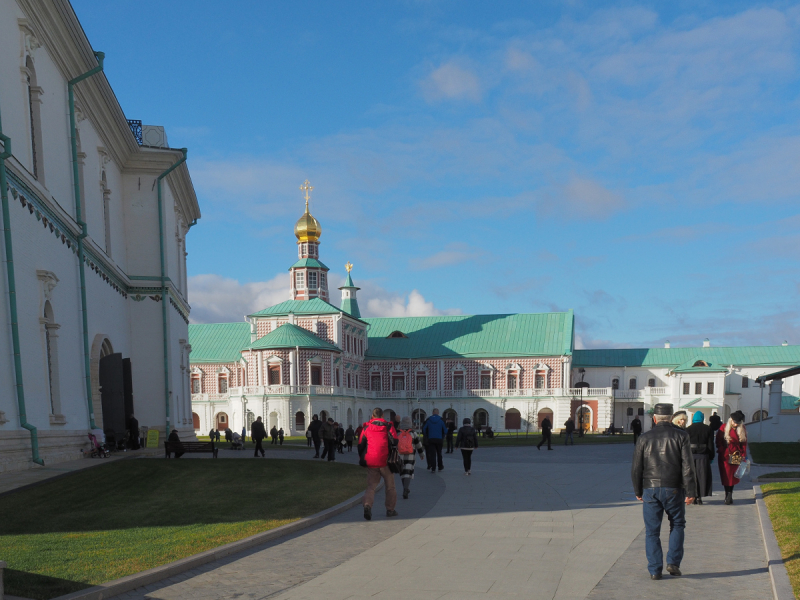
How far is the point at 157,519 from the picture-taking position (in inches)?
441

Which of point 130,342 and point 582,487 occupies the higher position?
point 130,342

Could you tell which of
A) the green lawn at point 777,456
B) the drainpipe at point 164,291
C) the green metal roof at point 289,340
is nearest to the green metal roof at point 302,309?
the green metal roof at point 289,340

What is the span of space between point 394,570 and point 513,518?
4.00 m

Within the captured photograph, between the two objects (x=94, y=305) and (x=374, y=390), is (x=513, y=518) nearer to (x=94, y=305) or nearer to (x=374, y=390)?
(x=94, y=305)

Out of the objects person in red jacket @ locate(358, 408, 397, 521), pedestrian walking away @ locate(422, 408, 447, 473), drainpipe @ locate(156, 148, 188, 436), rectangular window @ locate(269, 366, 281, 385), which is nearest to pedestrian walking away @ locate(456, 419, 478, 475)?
pedestrian walking away @ locate(422, 408, 447, 473)

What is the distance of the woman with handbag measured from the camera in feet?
44.1

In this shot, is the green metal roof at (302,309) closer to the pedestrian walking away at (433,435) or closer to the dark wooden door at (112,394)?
the dark wooden door at (112,394)

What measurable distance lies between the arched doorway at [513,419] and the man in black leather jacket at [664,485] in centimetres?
6828

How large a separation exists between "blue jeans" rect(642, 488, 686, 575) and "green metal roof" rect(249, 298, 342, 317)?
207 ft

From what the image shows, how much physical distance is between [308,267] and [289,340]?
1171 centimetres

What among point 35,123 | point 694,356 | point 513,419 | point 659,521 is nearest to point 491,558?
point 659,521

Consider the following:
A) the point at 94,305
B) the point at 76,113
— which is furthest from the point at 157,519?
the point at 76,113

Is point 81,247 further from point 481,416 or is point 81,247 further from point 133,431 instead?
point 481,416

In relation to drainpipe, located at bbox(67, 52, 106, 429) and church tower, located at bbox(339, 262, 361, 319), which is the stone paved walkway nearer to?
drainpipe, located at bbox(67, 52, 106, 429)
